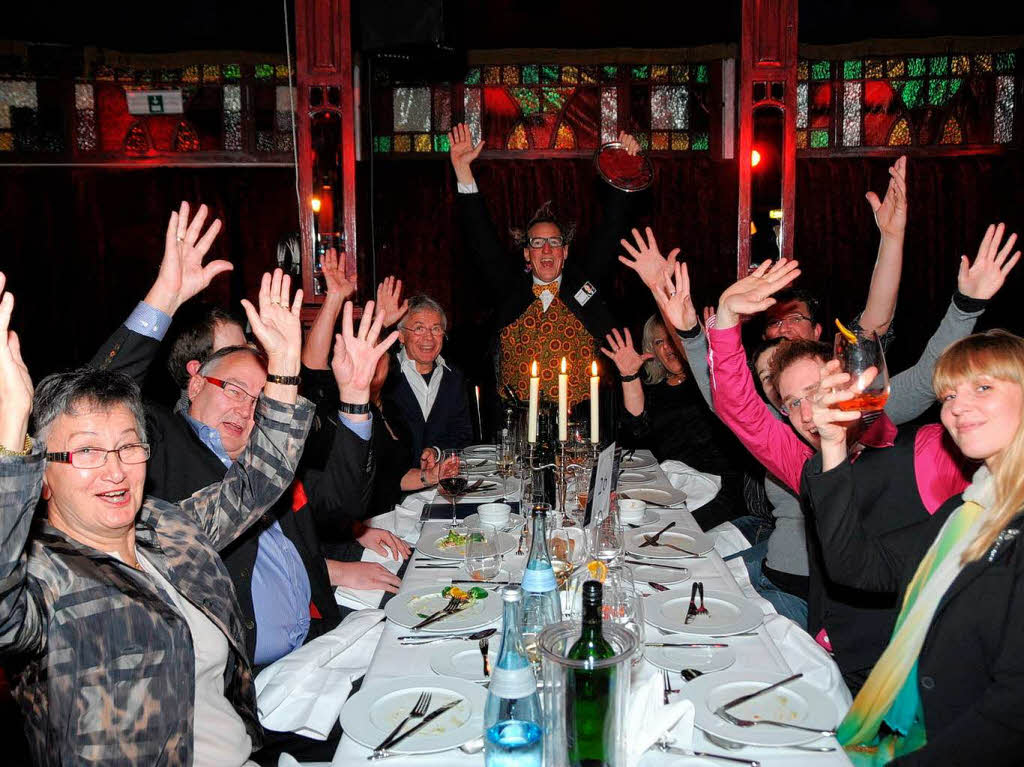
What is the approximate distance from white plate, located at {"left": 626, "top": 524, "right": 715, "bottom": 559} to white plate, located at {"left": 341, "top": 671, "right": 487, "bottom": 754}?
848 millimetres

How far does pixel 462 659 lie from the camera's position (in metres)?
1.63

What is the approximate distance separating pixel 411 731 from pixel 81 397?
2.63 feet

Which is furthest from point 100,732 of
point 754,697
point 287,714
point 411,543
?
point 411,543

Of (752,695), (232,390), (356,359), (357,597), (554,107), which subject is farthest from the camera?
(554,107)

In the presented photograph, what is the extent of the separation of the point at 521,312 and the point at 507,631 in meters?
3.23

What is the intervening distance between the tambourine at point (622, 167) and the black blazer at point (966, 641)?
2.91m

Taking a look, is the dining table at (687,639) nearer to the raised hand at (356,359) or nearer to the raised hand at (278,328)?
the raised hand at (356,359)

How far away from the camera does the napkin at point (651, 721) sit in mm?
1321

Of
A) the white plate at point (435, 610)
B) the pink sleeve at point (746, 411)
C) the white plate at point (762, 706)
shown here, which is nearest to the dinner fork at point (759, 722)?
the white plate at point (762, 706)

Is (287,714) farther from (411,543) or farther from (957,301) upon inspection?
(957,301)

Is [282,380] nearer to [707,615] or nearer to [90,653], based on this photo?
[90,653]

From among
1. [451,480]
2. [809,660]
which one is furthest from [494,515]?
[809,660]

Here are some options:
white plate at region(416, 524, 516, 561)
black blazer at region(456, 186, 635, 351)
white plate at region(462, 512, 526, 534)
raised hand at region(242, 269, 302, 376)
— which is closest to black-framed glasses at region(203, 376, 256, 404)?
raised hand at region(242, 269, 302, 376)

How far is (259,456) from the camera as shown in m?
1.88
